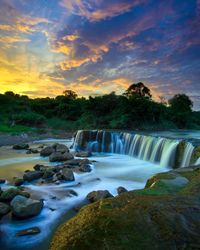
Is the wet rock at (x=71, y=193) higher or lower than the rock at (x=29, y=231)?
higher

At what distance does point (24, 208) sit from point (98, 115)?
31.2 metres

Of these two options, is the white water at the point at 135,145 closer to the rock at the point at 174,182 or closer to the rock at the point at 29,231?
the rock at the point at 174,182

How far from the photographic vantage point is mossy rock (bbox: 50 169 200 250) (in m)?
2.44

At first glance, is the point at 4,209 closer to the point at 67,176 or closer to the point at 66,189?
the point at 66,189

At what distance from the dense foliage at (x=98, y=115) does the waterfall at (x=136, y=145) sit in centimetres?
1281

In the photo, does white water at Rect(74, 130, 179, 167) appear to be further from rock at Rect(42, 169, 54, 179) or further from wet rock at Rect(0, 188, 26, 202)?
wet rock at Rect(0, 188, 26, 202)

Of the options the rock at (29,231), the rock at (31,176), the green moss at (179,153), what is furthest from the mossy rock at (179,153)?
the rock at (29,231)

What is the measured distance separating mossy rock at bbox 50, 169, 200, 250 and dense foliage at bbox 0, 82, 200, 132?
28.1m

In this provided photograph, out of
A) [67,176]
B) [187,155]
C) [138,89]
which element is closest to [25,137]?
[67,176]

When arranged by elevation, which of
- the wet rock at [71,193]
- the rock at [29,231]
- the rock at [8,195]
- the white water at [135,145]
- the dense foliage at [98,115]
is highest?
the dense foliage at [98,115]

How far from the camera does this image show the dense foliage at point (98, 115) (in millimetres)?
34250

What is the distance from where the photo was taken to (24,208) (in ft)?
20.3

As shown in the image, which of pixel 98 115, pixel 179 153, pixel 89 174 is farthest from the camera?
pixel 98 115

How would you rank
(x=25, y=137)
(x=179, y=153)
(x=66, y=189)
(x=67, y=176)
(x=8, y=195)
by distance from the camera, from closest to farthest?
(x=8, y=195)
(x=66, y=189)
(x=67, y=176)
(x=179, y=153)
(x=25, y=137)
